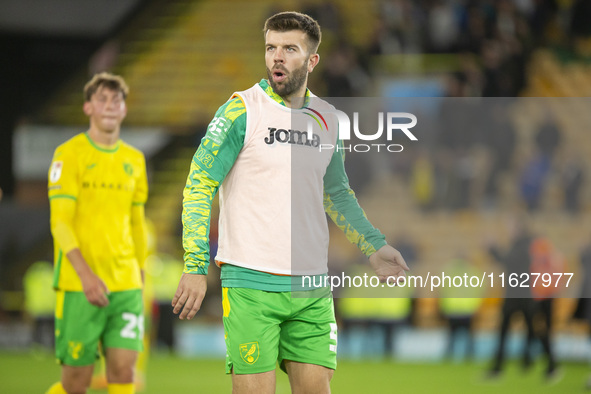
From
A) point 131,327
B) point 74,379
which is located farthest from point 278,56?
point 74,379

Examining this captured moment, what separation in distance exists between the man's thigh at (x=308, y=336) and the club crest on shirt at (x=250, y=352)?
0.61ft

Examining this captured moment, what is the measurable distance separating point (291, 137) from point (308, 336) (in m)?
0.85

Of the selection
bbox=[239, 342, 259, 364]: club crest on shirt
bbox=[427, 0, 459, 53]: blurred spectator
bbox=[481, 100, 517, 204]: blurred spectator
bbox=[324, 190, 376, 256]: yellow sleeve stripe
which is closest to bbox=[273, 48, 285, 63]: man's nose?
bbox=[324, 190, 376, 256]: yellow sleeve stripe

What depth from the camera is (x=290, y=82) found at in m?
4.23

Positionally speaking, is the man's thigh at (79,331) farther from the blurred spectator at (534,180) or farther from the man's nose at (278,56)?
the blurred spectator at (534,180)

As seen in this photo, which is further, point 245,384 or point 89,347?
point 89,347

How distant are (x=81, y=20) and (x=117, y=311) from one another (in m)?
15.0

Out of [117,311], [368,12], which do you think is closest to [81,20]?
[368,12]

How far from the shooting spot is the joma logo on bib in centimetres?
419

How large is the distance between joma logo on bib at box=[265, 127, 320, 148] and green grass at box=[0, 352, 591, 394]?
548 cm

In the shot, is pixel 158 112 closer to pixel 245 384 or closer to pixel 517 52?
pixel 517 52

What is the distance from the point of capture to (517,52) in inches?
622

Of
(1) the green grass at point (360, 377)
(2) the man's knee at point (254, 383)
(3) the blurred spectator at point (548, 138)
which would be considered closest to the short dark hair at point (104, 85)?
(2) the man's knee at point (254, 383)

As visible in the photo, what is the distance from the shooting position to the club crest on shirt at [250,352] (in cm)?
407
